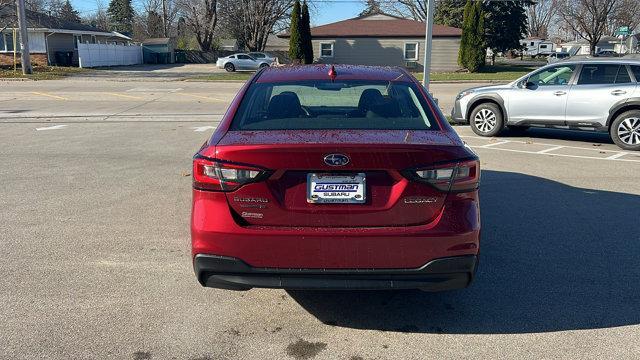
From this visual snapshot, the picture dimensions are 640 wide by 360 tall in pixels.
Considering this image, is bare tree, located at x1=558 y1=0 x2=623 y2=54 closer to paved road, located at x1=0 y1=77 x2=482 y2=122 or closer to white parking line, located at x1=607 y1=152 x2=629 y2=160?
paved road, located at x1=0 y1=77 x2=482 y2=122

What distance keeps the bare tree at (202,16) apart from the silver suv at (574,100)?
47.2 metres

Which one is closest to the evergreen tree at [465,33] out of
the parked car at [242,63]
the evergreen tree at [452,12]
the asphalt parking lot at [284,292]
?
the evergreen tree at [452,12]

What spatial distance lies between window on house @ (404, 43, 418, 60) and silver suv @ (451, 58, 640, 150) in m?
31.1

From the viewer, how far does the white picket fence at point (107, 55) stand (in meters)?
42.5

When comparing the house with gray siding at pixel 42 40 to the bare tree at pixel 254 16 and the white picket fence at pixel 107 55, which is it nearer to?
the white picket fence at pixel 107 55

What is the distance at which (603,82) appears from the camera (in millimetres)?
10312

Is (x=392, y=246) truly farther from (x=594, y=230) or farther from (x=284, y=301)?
(x=594, y=230)

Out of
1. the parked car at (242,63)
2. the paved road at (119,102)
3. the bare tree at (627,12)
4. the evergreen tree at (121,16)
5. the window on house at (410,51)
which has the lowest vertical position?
the paved road at (119,102)

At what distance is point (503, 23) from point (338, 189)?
48.9 meters

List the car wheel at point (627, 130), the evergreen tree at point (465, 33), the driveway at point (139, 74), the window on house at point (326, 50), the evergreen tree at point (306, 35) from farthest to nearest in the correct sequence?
the window on house at point (326, 50)
the evergreen tree at point (306, 35)
the evergreen tree at point (465, 33)
the driveway at point (139, 74)
the car wheel at point (627, 130)

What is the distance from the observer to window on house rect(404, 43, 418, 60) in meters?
41.6

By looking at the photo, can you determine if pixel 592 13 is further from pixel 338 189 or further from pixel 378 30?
pixel 338 189

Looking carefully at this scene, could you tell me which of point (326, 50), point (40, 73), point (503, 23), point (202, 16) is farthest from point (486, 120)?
point (202, 16)

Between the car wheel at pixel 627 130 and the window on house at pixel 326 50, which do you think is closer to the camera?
the car wheel at pixel 627 130
